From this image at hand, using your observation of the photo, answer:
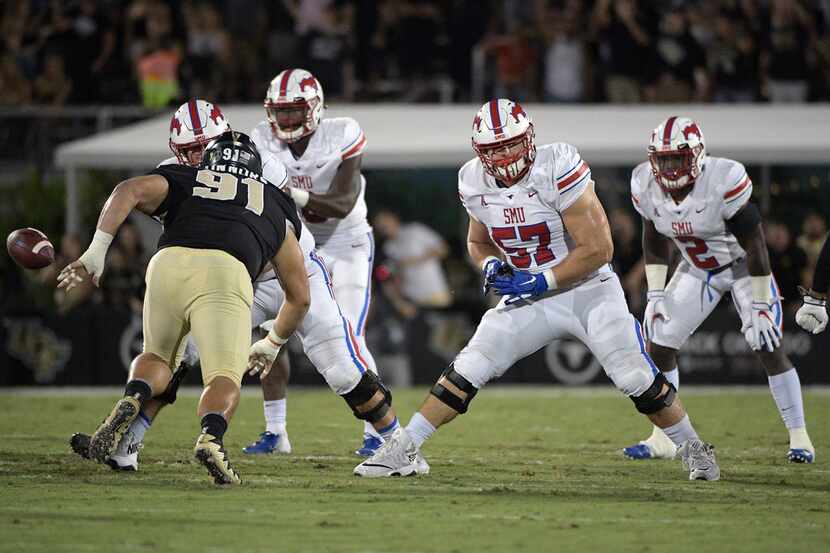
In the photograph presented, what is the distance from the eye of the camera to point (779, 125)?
14430 millimetres

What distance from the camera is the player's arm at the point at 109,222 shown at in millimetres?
6277

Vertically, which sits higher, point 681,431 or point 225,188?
point 225,188

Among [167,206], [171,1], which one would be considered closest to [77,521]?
[167,206]

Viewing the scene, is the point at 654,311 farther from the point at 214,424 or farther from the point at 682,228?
the point at 214,424

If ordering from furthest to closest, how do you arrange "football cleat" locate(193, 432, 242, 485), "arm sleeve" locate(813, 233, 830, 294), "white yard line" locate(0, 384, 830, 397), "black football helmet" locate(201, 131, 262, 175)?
"white yard line" locate(0, 384, 830, 397), "arm sleeve" locate(813, 233, 830, 294), "black football helmet" locate(201, 131, 262, 175), "football cleat" locate(193, 432, 242, 485)

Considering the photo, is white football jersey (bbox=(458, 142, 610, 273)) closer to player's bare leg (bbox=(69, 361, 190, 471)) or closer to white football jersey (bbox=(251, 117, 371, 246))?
white football jersey (bbox=(251, 117, 371, 246))

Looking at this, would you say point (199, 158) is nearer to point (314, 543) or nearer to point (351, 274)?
point (351, 274)

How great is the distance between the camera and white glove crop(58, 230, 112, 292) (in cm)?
626

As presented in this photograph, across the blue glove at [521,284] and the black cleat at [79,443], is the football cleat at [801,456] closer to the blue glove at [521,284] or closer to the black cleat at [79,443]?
the blue glove at [521,284]

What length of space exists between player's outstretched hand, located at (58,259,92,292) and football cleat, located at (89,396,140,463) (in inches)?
23.1

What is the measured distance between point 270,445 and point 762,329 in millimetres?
2824

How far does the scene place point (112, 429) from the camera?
6.35 metres

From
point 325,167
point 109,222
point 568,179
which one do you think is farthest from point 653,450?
point 109,222

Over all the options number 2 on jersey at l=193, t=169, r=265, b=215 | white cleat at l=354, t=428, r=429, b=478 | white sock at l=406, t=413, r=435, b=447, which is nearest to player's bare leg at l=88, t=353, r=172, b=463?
number 2 on jersey at l=193, t=169, r=265, b=215
